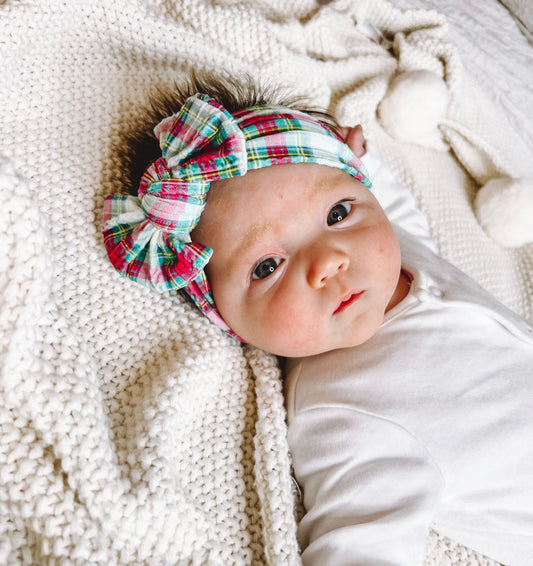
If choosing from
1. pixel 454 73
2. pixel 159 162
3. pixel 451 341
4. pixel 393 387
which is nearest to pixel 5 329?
pixel 159 162

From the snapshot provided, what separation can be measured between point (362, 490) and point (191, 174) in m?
0.55

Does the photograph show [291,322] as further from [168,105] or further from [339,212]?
[168,105]

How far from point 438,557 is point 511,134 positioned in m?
1.14

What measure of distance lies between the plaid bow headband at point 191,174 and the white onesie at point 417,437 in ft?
0.79

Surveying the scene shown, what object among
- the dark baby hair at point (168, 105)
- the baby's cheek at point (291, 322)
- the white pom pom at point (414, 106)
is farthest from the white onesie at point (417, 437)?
the white pom pom at point (414, 106)

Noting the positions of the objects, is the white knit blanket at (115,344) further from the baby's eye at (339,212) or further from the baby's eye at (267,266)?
the baby's eye at (339,212)

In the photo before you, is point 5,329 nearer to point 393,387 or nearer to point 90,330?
point 90,330

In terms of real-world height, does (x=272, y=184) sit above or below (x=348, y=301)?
above

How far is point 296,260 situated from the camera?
2.81 ft

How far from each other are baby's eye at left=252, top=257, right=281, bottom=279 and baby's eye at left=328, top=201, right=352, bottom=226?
0.11m

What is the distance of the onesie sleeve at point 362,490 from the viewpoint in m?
0.81

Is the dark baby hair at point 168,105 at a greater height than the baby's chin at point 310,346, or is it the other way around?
the dark baby hair at point 168,105

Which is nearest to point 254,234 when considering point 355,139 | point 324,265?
point 324,265

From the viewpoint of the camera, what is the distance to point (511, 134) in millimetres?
1546
